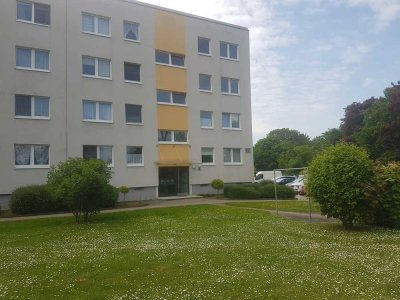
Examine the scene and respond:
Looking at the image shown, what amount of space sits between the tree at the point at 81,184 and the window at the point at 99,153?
10732 millimetres

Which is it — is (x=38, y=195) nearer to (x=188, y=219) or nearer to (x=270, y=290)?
(x=188, y=219)

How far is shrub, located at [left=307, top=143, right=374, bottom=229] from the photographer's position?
14695 mm

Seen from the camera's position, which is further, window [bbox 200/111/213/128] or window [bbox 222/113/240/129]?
window [bbox 222/113/240/129]

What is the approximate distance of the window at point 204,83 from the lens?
3753 cm

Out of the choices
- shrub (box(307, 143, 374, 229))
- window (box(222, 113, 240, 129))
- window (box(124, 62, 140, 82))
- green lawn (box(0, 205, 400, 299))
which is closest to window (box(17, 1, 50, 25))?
window (box(124, 62, 140, 82))

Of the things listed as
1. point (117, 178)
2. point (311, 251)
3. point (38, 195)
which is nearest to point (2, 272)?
point (311, 251)

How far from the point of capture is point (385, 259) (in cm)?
986

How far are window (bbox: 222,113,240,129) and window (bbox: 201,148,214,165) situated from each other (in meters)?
2.78

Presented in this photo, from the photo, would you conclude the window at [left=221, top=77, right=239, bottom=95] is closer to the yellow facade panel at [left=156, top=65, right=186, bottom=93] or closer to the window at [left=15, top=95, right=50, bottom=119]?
the yellow facade panel at [left=156, top=65, right=186, bottom=93]

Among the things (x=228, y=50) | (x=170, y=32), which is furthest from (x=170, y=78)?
(x=228, y=50)

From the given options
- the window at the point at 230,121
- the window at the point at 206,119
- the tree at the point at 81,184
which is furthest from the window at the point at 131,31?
the tree at the point at 81,184

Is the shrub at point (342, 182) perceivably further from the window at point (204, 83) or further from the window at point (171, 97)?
the window at point (204, 83)

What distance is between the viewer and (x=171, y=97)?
35438mm

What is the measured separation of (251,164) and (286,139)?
75100mm
